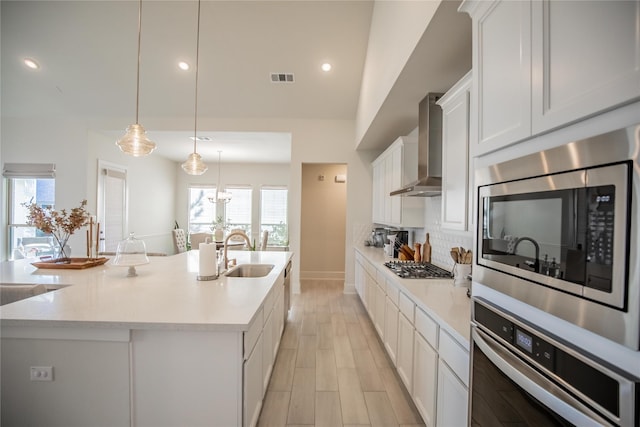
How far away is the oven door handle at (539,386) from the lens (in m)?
0.63

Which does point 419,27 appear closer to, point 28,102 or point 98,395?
point 98,395

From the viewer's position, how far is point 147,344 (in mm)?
1392

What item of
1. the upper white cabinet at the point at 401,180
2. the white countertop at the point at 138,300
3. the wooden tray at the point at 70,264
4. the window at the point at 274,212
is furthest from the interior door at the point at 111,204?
the upper white cabinet at the point at 401,180

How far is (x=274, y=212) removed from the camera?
802cm

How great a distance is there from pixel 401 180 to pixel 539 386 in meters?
2.60

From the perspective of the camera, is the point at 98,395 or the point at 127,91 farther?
the point at 127,91

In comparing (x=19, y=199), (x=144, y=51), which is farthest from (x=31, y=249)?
(x=144, y=51)

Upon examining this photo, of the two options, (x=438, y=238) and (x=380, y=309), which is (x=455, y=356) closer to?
(x=380, y=309)

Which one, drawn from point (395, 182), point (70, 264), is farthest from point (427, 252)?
point (70, 264)

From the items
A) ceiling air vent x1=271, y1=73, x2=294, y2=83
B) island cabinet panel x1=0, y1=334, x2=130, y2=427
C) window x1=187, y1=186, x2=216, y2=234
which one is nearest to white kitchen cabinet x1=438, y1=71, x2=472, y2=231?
island cabinet panel x1=0, y1=334, x2=130, y2=427

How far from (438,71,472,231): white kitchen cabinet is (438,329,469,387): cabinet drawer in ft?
2.37

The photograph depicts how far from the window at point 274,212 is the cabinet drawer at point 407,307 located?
6045 millimetres

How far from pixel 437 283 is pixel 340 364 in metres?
1.25

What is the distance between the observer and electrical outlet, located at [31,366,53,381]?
1.40 m
